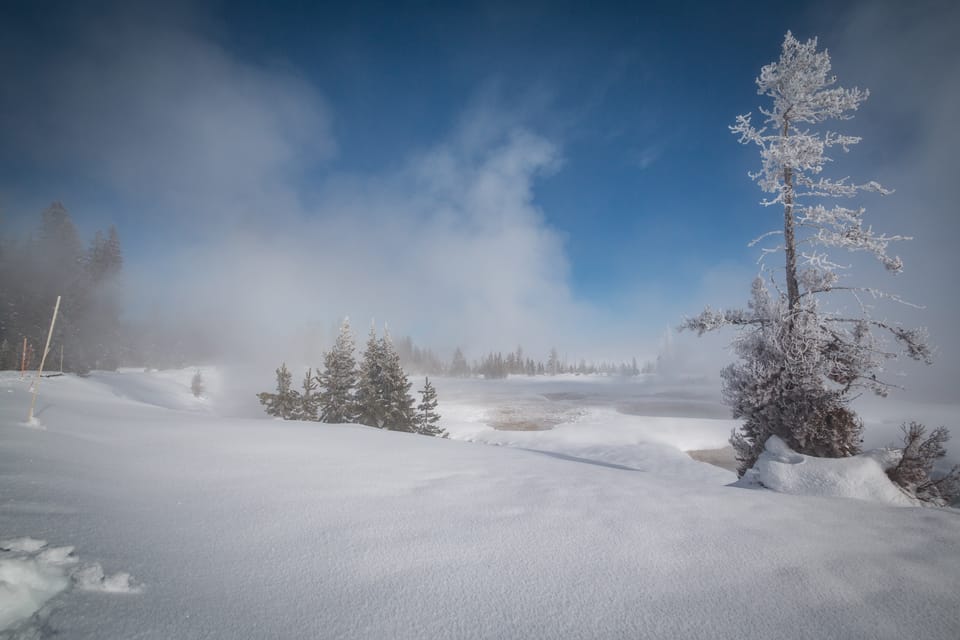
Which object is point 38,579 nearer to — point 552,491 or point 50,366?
point 552,491

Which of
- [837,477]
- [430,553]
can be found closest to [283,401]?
[430,553]

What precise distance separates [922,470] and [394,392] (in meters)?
20.9

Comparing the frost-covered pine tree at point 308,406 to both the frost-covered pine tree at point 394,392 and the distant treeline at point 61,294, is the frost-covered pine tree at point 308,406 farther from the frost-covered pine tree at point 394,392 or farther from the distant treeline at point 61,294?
the distant treeline at point 61,294

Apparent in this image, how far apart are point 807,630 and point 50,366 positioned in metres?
52.4

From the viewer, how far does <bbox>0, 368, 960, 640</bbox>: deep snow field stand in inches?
72.6

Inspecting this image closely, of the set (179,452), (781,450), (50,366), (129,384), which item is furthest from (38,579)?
(50,366)

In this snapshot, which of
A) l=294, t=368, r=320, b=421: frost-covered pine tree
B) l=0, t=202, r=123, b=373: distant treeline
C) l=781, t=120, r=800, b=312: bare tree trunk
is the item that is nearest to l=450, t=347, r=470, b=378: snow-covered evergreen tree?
l=0, t=202, r=123, b=373: distant treeline

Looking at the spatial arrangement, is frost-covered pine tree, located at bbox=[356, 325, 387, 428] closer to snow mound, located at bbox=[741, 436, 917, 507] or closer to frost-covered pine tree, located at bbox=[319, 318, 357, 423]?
frost-covered pine tree, located at bbox=[319, 318, 357, 423]

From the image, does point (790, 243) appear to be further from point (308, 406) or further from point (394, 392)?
point (308, 406)

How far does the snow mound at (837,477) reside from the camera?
548cm

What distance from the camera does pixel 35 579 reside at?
180cm

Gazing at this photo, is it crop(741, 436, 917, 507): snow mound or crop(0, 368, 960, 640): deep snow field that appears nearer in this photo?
crop(0, 368, 960, 640): deep snow field

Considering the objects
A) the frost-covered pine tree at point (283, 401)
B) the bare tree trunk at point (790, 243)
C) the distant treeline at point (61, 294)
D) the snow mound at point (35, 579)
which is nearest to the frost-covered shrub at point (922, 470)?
the bare tree trunk at point (790, 243)

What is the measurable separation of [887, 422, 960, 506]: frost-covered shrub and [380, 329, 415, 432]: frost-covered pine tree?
1994cm
